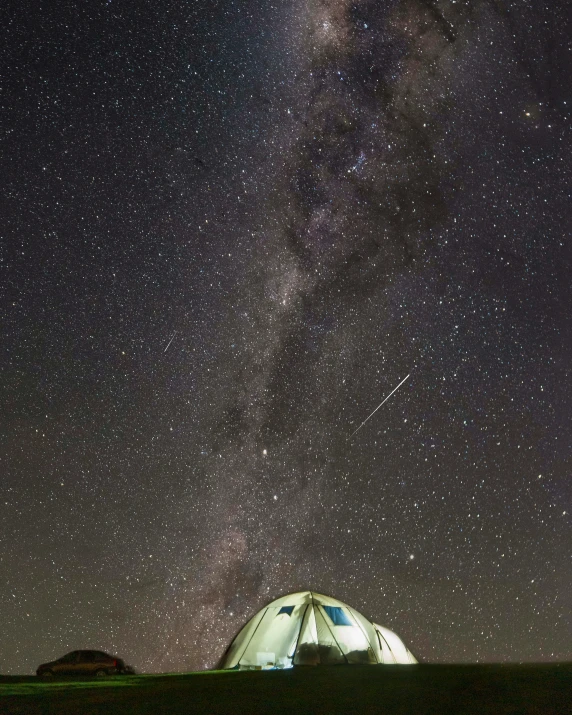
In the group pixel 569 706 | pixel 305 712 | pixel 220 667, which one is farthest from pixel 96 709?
pixel 220 667

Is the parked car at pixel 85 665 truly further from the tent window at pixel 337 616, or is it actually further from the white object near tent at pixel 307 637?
the tent window at pixel 337 616

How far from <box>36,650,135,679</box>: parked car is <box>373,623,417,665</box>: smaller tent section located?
257 inches

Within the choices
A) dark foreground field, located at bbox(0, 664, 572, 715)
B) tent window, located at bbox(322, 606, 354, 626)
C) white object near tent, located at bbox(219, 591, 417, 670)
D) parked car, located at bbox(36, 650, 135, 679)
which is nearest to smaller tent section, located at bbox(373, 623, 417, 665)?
white object near tent, located at bbox(219, 591, 417, 670)

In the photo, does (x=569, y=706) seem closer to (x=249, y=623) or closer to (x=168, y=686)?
(x=168, y=686)

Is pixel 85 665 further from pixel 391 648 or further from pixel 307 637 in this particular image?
pixel 391 648

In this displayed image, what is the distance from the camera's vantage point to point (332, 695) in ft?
19.2

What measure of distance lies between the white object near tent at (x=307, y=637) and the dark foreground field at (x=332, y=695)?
17.6ft

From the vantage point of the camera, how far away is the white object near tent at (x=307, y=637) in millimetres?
13031

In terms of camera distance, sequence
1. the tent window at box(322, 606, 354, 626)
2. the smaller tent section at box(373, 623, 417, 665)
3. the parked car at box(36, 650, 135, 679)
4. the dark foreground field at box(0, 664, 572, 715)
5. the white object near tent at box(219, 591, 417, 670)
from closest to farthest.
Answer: the dark foreground field at box(0, 664, 572, 715)
the white object near tent at box(219, 591, 417, 670)
the tent window at box(322, 606, 354, 626)
the smaller tent section at box(373, 623, 417, 665)
the parked car at box(36, 650, 135, 679)

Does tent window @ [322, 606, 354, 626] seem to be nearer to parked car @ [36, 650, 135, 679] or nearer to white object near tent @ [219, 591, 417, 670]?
white object near tent @ [219, 591, 417, 670]

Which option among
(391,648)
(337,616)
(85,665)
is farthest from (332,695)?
(85,665)

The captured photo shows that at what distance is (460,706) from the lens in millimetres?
5160

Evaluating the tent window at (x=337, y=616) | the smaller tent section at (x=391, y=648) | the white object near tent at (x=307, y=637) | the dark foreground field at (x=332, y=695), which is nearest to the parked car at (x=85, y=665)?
the white object near tent at (x=307, y=637)

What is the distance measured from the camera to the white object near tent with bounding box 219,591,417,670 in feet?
42.8
